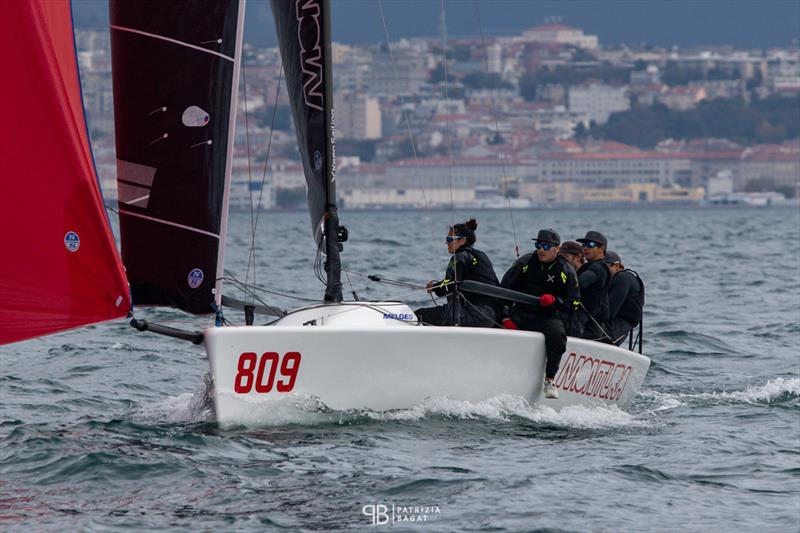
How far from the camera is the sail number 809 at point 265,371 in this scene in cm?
707

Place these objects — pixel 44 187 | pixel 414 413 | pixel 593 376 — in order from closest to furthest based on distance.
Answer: pixel 44 187, pixel 414 413, pixel 593 376

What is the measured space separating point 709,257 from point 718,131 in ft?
315

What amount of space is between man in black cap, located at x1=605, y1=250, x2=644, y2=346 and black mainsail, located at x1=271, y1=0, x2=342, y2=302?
1613mm

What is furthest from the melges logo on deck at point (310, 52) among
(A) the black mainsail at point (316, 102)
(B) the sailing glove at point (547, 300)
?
(B) the sailing glove at point (547, 300)

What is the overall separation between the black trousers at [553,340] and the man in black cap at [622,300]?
906 millimetres

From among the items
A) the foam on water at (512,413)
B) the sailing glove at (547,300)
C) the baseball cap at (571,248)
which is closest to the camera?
the foam on water at (512,413)

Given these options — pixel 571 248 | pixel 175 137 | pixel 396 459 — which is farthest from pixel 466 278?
pixel 175 137

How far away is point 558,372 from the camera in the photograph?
7809mm

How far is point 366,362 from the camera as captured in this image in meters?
7.25

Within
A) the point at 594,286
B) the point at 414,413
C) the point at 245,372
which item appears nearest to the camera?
the point at 245,372

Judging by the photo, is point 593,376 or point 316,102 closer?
point 316,102

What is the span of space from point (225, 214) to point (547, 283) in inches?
61.2

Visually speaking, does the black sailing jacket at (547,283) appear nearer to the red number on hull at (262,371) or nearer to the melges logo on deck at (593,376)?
the melges logo on deck at (593,376)

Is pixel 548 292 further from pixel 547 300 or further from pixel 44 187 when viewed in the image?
pixel 44 187
